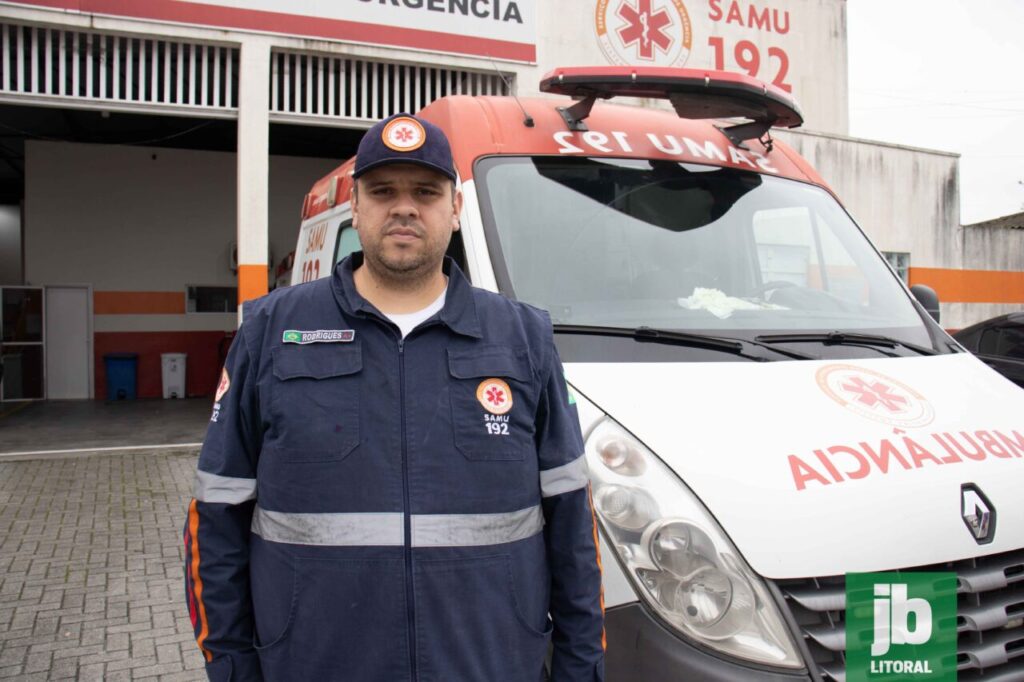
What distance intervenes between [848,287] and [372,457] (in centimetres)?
226

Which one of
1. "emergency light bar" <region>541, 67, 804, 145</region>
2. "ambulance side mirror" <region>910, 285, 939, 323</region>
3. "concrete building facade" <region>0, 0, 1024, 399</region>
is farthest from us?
"concrete building facade" <region>0, 0, 1024, 399</region>

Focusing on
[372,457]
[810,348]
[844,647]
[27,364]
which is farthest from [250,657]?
[27,364]

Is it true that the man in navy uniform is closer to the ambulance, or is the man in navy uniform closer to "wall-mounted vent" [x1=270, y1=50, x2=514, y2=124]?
the ambulance

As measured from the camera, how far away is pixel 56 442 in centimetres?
959

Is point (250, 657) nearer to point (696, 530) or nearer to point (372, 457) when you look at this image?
point (372, 457)

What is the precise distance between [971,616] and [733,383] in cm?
80

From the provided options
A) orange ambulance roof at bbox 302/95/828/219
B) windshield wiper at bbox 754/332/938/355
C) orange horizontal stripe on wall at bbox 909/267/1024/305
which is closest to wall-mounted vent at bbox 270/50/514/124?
orange ambulance roof at bbox 302/95/828/219

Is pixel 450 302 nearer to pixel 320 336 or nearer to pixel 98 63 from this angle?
pixel 320 336

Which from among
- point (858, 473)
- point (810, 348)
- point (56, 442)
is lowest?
point (56, 442)

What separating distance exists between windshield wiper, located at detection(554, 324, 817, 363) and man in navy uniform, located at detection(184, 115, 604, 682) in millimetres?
746

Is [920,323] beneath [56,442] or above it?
above

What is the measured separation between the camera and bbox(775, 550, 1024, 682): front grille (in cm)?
178

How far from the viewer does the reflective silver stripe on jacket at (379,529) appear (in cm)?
151

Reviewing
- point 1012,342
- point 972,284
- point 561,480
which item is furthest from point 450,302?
point 972,284
